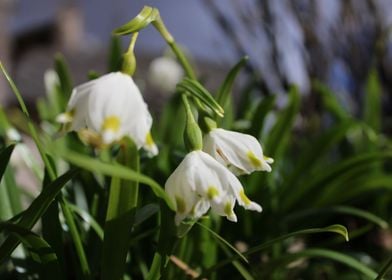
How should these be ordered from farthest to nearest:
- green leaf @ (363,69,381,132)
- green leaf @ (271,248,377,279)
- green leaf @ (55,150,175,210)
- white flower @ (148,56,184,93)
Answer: white flower @ (148,56,184,93), green leaf @ (363,69,381,132), green leaf @ (271,248,377,279), green leaf @ (55,150,175,210)

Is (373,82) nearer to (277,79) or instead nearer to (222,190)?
(277,79)

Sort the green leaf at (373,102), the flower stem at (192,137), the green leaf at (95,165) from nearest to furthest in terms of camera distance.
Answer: the green leaf at (95,165)
the flower stem at (192,137)
the green leaf at (373,102)

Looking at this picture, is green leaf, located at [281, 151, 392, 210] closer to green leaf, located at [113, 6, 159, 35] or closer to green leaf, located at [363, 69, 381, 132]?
green leaf, located at [363, 69, 381, 132]

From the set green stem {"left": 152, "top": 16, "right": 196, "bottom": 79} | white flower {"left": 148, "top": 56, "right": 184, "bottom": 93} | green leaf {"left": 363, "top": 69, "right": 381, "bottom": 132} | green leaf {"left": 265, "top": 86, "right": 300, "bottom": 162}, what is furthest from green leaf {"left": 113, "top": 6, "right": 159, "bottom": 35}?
white flower {"left": 148, "top": 56, "right": 184, "bottom": 93}

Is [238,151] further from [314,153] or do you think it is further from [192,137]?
[314,153]

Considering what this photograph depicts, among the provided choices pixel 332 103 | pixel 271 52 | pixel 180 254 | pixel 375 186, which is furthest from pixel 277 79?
pixel 180 254

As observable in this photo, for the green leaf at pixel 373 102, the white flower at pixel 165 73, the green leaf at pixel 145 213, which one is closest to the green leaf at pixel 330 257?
the green leaf at pixel 145 213

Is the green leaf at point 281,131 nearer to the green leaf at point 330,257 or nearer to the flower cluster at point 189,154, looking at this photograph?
the green leaf at point 330,257
